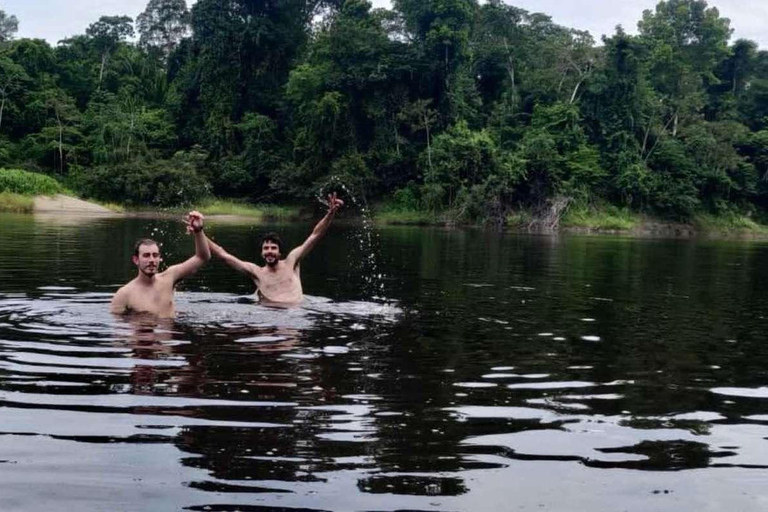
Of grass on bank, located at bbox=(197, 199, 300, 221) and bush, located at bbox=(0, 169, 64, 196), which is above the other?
bush, located at bbox=(0, 169, 64, 196)

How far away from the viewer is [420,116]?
50.9 m

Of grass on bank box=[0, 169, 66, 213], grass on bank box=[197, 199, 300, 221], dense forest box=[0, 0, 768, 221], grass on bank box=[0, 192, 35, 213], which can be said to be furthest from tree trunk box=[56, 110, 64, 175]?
grass on bank box=[197, 199, 300, 221]

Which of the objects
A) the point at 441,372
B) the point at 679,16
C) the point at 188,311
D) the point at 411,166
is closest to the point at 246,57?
the point at 411,166

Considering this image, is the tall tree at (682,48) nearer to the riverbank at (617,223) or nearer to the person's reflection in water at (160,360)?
the riverbank at (617,223)

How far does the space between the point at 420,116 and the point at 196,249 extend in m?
43.4

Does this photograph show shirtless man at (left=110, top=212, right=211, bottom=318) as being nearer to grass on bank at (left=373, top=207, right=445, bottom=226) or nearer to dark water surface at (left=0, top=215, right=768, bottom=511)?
dark water surface at (left=0, top=215, right=768, bottom=511)

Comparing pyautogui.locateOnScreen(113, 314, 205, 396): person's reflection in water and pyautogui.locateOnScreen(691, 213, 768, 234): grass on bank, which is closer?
pyautogui.locateOnScreen(113, 314, 205, 396): person's reflection in water

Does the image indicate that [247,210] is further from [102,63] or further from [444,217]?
[102,63]

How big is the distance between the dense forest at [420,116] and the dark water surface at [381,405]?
37948 mm

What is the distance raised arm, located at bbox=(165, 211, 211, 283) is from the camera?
805 centimetres

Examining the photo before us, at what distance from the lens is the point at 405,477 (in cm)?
409

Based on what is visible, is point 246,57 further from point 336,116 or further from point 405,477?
point 405,477

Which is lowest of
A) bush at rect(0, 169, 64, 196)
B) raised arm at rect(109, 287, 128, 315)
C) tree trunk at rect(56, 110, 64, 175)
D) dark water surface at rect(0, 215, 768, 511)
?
dark water surface at rect(0, 215, 768, 511)

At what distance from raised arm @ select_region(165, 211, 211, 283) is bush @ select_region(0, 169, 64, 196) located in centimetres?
4136
